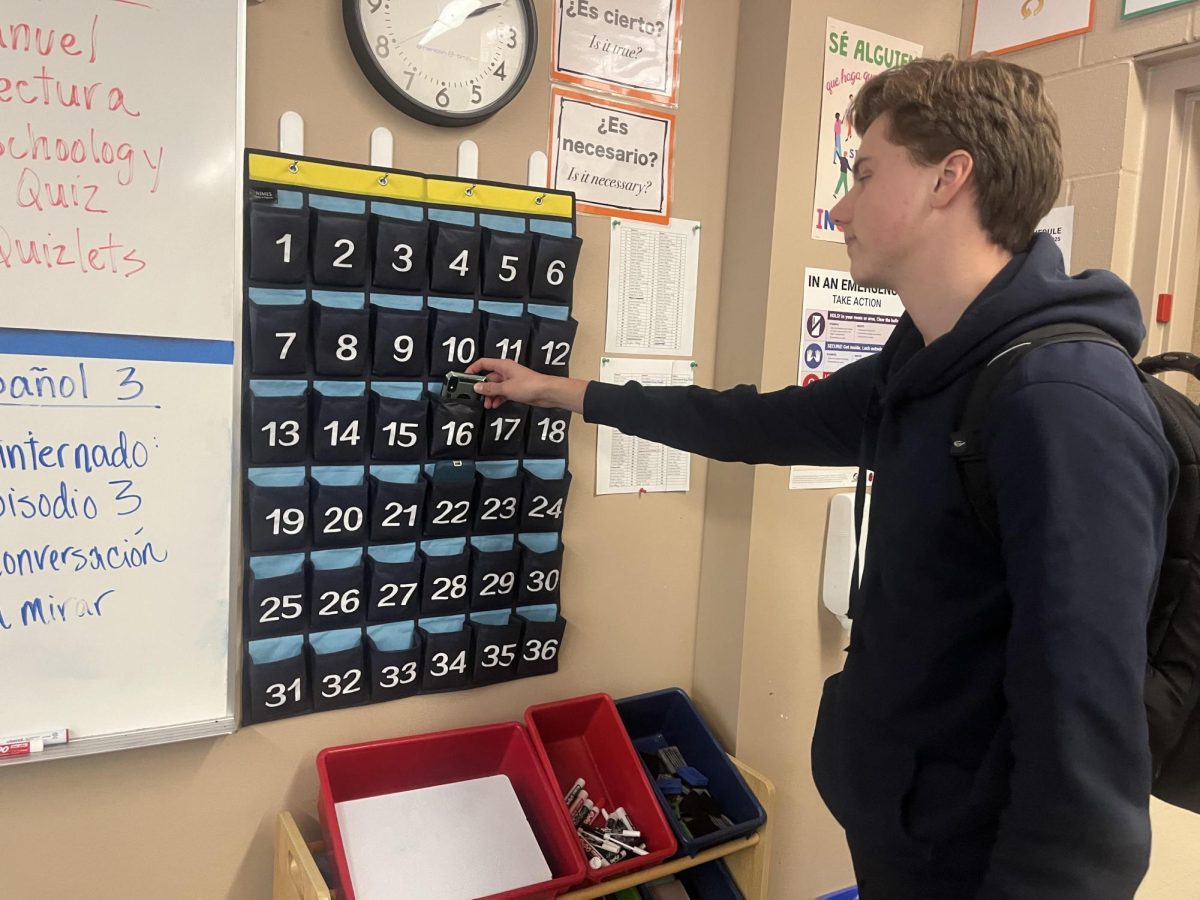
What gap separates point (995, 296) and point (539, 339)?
2.53ft

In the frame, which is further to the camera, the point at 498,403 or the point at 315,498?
the point at 498,403

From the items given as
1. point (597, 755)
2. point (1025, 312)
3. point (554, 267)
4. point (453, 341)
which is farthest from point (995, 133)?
point (597, 755)

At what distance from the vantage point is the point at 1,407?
3.50ft

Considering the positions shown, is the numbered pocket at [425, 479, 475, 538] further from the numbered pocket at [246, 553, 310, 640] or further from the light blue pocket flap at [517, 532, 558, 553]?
the numbered pocket at [246, 553, 310, 640]

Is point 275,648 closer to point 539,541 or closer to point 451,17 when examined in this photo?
point 539,541

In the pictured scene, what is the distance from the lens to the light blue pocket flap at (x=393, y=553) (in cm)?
135

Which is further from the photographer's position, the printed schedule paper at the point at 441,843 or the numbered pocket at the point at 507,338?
the numbered pocket at the point at 507,338

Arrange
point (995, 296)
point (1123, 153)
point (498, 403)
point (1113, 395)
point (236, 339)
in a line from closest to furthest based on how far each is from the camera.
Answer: point (1113, 395) < point (995, 296) < point (236, 339) < point (498, 403) < point (1123, 153)

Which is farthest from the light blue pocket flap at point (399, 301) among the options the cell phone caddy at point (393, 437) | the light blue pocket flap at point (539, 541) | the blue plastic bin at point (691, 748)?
the blue plastic bin at point (691, 748)

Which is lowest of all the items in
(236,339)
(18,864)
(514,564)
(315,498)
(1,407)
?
(18,864)

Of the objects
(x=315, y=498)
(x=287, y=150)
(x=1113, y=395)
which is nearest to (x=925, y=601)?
(x=1113, y=395)

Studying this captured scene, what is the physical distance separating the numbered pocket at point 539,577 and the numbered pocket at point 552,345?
332mm

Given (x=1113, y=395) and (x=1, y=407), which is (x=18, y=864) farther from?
(x=1113, y=395)

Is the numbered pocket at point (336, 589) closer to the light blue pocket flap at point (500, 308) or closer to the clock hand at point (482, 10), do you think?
the light blue pocket flap at point (500, 308)
